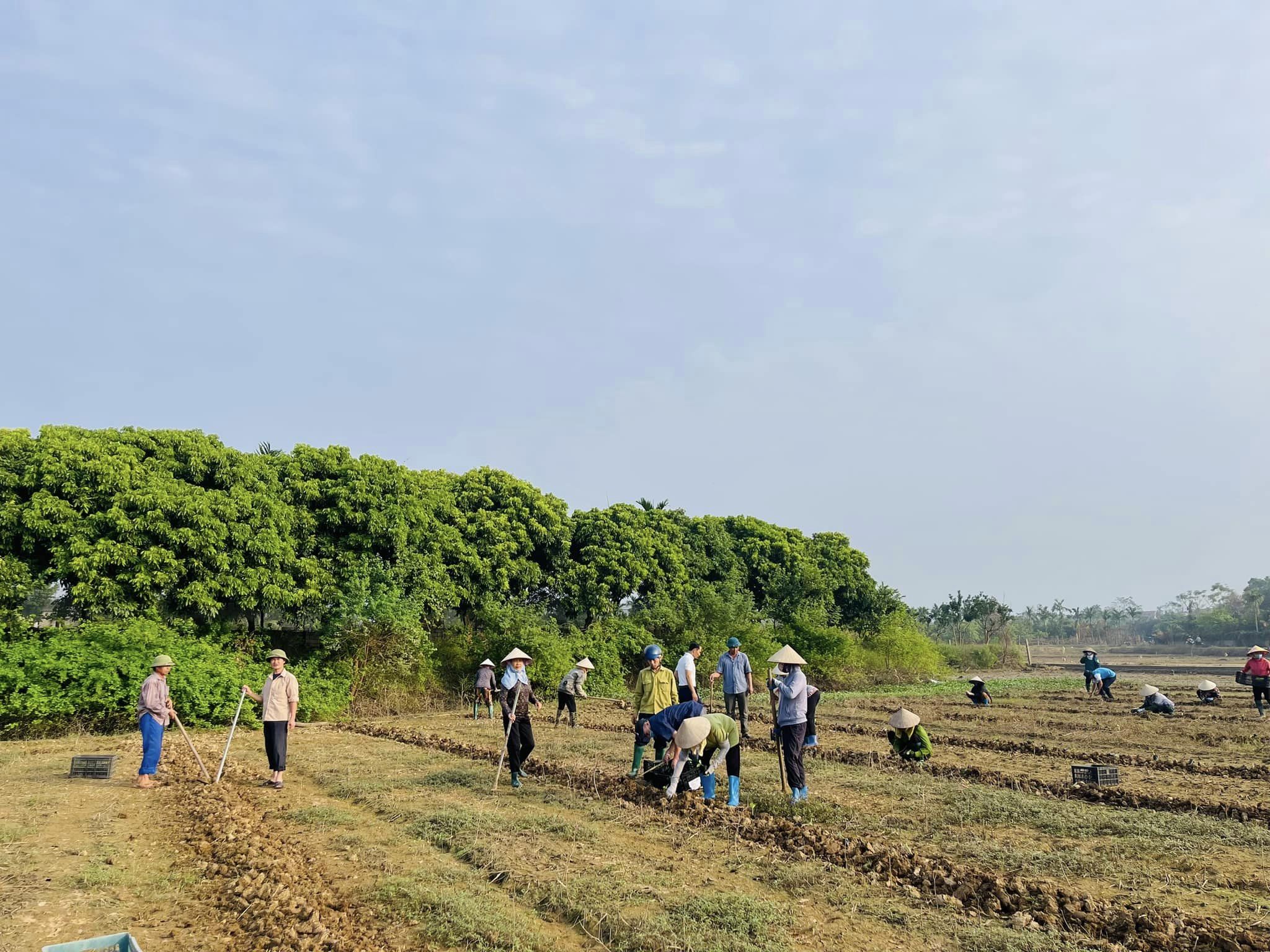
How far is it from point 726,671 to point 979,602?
43.3 metres

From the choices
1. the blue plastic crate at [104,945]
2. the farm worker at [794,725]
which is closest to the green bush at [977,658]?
the farm worker at [794,725]

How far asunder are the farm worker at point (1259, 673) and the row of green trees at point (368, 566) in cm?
1408

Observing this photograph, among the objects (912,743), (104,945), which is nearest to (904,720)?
(912,743)

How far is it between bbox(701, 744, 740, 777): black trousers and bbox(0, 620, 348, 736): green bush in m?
12.0

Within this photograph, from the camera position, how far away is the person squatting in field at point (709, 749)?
8.51m

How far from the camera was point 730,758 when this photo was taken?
9188 mm

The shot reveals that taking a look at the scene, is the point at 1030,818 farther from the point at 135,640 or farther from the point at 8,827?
the point at 135,640

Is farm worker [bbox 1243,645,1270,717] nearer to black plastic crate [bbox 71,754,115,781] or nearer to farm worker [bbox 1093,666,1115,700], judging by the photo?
farm worker [bbox 1093,666,1115,700]

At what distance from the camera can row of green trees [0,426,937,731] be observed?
17094 mm

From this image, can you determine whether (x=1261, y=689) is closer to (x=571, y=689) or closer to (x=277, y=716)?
(x=571, y=689)

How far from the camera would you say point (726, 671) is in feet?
48.8

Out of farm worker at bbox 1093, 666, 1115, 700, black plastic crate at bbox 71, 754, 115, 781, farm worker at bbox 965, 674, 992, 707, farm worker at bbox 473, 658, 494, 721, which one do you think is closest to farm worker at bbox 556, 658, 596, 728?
farm worker at bbox 473, 658, 494, 721

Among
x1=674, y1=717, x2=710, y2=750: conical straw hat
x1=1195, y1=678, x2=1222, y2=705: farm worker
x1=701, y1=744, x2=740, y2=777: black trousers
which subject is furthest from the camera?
x1=1195, y1=678, x2=1222, y2=705: farm worker

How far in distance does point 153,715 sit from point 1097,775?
1193 centimetres
